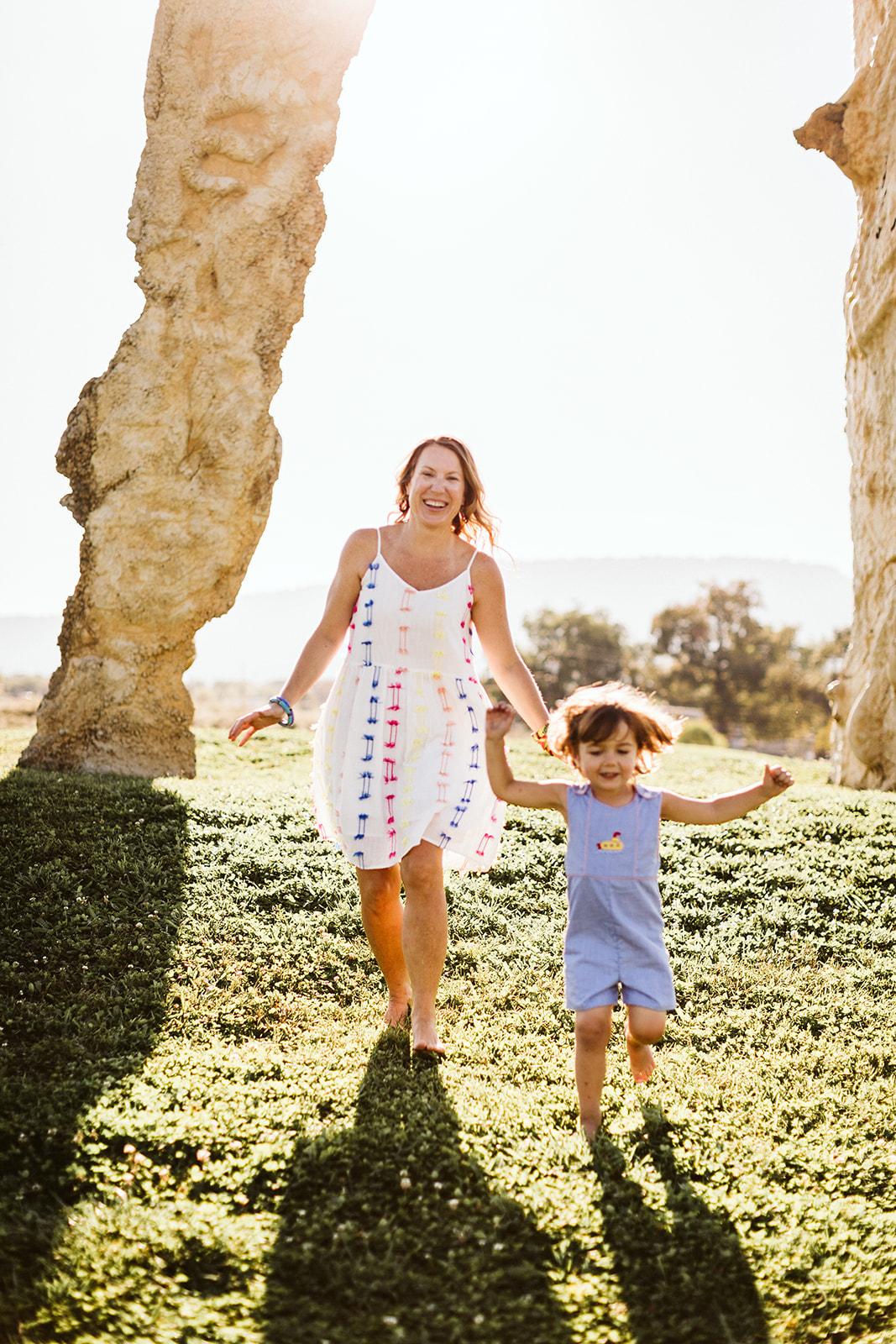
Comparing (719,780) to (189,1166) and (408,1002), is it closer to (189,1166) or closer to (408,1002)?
(408,1002)

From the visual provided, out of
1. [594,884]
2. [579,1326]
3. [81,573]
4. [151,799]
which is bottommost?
[579,1326]

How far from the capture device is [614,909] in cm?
310

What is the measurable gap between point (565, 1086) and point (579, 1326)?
1.24 metres

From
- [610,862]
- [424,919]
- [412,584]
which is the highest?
[412,584]

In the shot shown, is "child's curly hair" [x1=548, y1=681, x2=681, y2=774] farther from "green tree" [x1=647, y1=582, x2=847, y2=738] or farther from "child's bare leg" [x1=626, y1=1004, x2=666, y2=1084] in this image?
"green tree" [x1=647, y1=582, x2=847, y2=738]

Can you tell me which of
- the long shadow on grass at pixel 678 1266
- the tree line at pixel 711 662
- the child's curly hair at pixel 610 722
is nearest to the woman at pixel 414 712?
the child's curly hair at pixel 610 722

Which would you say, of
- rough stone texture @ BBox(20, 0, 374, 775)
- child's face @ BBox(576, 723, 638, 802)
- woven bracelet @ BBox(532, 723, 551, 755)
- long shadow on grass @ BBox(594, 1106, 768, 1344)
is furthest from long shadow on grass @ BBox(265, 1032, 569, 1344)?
rough stone texture @ BBox(20, 0, 374, 775)

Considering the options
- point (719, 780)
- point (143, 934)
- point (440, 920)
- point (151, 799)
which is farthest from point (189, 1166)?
point (719, 780)

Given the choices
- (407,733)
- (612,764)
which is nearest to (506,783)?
(612,764)

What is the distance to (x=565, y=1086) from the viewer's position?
3559 mm

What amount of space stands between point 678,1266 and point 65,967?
276 centimetres

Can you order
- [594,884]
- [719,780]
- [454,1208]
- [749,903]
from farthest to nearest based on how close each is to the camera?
[719,780] < [749,903] < [594,884] < [454,1208]

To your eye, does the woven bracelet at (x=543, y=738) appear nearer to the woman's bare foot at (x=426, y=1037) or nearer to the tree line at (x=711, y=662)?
the woman's bare foot at (x=426, y=1037)

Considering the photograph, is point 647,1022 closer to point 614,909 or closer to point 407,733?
point 614,909
